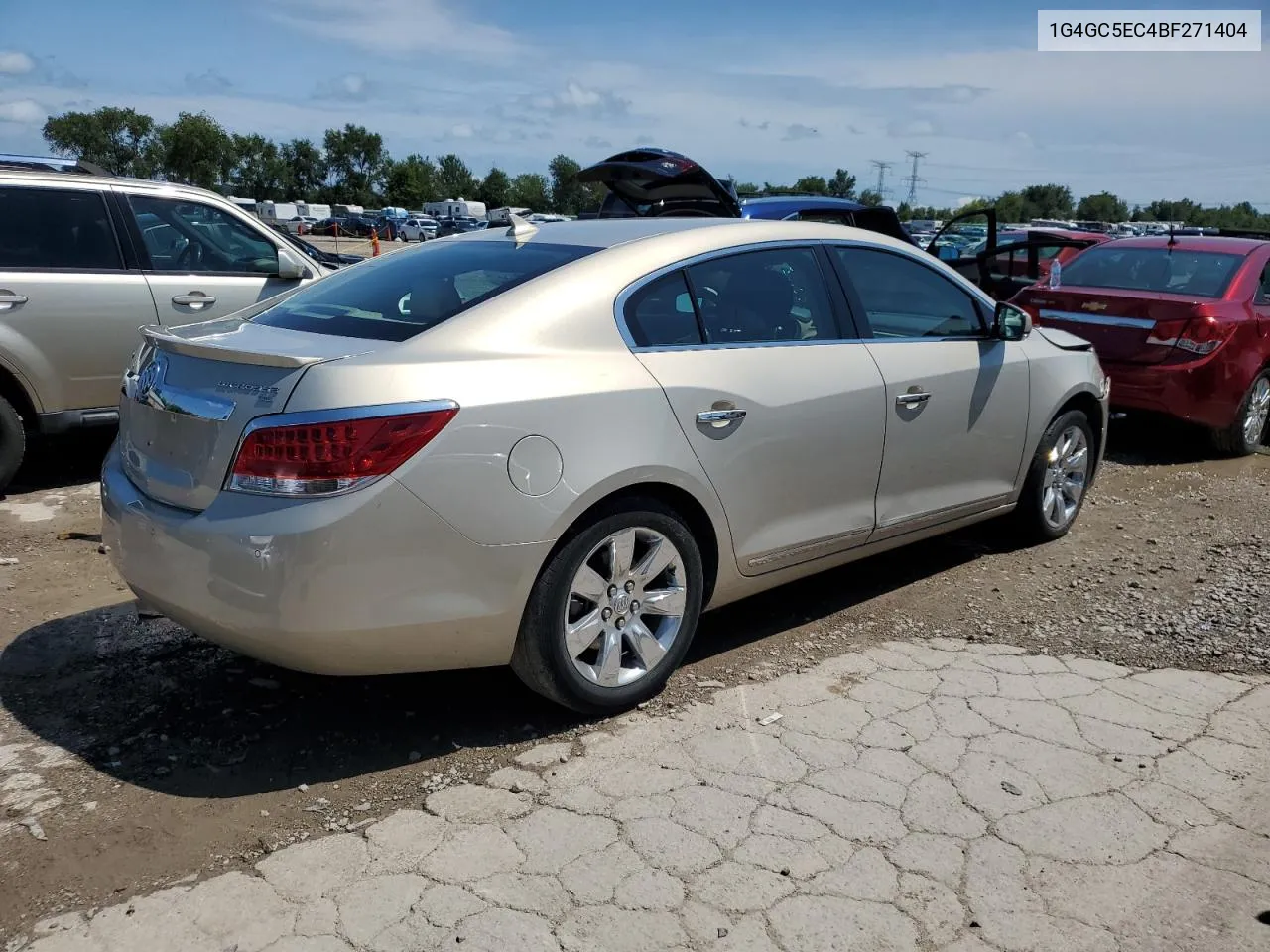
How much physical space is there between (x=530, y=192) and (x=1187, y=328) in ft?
382

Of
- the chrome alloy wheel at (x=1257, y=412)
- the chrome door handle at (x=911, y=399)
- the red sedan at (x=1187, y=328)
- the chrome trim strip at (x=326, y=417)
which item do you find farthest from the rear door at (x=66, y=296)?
the chrome alloy wheel at (x=1257, y=412)

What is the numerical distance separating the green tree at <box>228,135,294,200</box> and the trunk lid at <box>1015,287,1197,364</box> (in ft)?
343

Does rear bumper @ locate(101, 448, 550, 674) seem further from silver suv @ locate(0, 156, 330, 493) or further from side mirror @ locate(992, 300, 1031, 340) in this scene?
silver suv @ locate(0, 156, 330, 493)

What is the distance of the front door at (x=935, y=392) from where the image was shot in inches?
180

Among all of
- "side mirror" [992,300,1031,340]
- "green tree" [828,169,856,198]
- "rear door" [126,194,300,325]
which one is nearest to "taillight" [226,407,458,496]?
"side mirror" [992,300,1031,340]

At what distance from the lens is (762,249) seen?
4305 mm

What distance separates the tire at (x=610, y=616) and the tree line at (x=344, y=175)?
58.0 metres

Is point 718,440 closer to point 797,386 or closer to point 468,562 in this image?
point 797,386

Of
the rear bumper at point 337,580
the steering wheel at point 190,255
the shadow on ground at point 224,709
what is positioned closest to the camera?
the rear bumper at point 337,580

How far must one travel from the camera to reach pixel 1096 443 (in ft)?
19.8

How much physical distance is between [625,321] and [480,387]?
68 centimetres

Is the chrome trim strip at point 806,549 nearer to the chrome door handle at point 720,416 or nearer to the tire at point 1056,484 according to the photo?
the chrome door handle at point 720,416

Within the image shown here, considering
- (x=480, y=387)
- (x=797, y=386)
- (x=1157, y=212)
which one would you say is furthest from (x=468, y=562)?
(x=1157, y=212)

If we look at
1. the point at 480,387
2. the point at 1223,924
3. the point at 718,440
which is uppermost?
the point at 480,387
